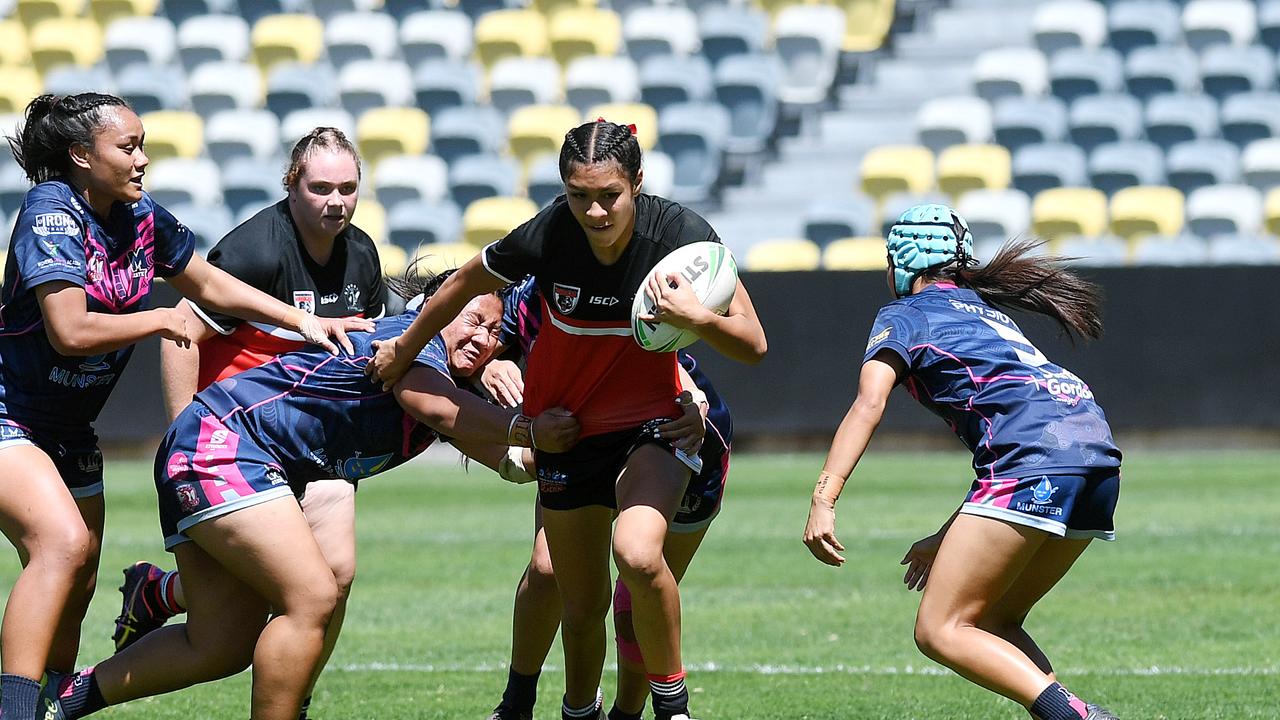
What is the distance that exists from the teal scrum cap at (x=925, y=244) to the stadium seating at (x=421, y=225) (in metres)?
14.5

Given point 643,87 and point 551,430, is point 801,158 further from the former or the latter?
point 551,430

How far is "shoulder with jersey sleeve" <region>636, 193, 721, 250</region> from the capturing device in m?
5.07

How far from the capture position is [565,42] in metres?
21.6

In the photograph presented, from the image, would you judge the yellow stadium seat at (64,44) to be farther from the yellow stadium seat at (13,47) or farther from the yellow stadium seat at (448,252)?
the yellow stadium seat at (448,252)

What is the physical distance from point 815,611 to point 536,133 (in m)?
12.7

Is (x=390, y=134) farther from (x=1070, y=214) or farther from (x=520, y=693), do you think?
(x=520, y=693)

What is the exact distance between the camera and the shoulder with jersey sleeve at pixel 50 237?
486 centimetres

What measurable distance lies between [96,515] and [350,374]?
1.02 meters

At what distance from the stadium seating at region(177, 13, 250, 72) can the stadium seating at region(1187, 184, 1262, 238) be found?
41.6 ft

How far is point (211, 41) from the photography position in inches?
871

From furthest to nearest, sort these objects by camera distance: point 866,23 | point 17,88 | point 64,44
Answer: point 64,44 < point 17,88 < point 866,23

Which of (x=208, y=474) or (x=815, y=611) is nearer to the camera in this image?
(x=208, y=474)

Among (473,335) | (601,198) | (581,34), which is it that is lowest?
(581,34)

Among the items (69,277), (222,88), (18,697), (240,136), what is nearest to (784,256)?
(240,136)
